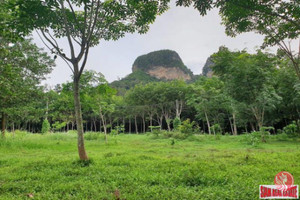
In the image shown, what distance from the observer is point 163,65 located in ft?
305

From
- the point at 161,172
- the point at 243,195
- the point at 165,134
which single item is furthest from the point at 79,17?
the point at 165,134

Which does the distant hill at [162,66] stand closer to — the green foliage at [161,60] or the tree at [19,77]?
the green foliage at [161,60]

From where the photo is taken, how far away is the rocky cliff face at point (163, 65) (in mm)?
89875

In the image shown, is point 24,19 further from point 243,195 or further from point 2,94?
point 243,195

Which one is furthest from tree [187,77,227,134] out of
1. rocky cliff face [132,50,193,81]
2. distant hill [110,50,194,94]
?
rocky cliff face [132,50,193,81]

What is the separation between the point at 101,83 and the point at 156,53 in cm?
8710

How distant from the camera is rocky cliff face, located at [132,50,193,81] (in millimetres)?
89875

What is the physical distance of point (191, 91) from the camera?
29812mm

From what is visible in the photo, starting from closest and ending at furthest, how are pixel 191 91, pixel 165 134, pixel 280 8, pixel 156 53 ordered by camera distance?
pixel 280 8 < pixel 165 134 < pixel 191 91 < pixel 156 53

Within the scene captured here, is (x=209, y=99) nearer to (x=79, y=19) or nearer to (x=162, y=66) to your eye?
(x=79, y=19)
